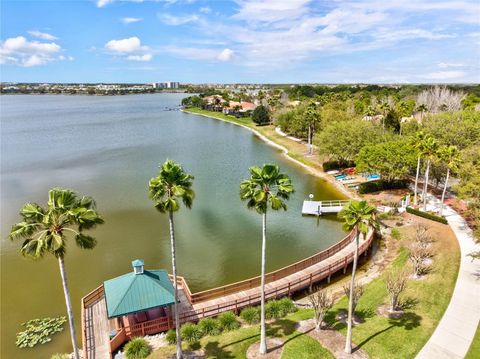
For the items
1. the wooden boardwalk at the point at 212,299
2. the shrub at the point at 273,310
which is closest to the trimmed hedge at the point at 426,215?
the wooden boardwalk at the point at 212,299

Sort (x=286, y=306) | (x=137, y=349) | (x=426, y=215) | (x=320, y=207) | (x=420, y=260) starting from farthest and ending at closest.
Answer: (x=320, y=207) → (x=426, y=215) → (x=420, y=260) → (x=286, y=306) → (x=137, y=349)

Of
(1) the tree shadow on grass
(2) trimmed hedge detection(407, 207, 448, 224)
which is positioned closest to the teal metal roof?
(1) the tree shadow on grass

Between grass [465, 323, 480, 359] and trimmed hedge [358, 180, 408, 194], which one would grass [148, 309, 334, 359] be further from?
trimmed hedge [358, 180, 408, 194]

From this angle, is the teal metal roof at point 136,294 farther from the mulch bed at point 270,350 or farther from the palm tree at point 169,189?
the palm tree at point 169,189

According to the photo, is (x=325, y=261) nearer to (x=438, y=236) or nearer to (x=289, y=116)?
(x=438, y=236)

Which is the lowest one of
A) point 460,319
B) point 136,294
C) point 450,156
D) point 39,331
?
point 39,331

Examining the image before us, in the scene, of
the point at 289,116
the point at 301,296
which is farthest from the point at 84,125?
the point at 301,296

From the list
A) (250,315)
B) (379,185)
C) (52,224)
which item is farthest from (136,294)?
(379,185)

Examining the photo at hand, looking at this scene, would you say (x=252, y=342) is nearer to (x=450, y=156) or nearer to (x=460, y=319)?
(x=460, y=319)
